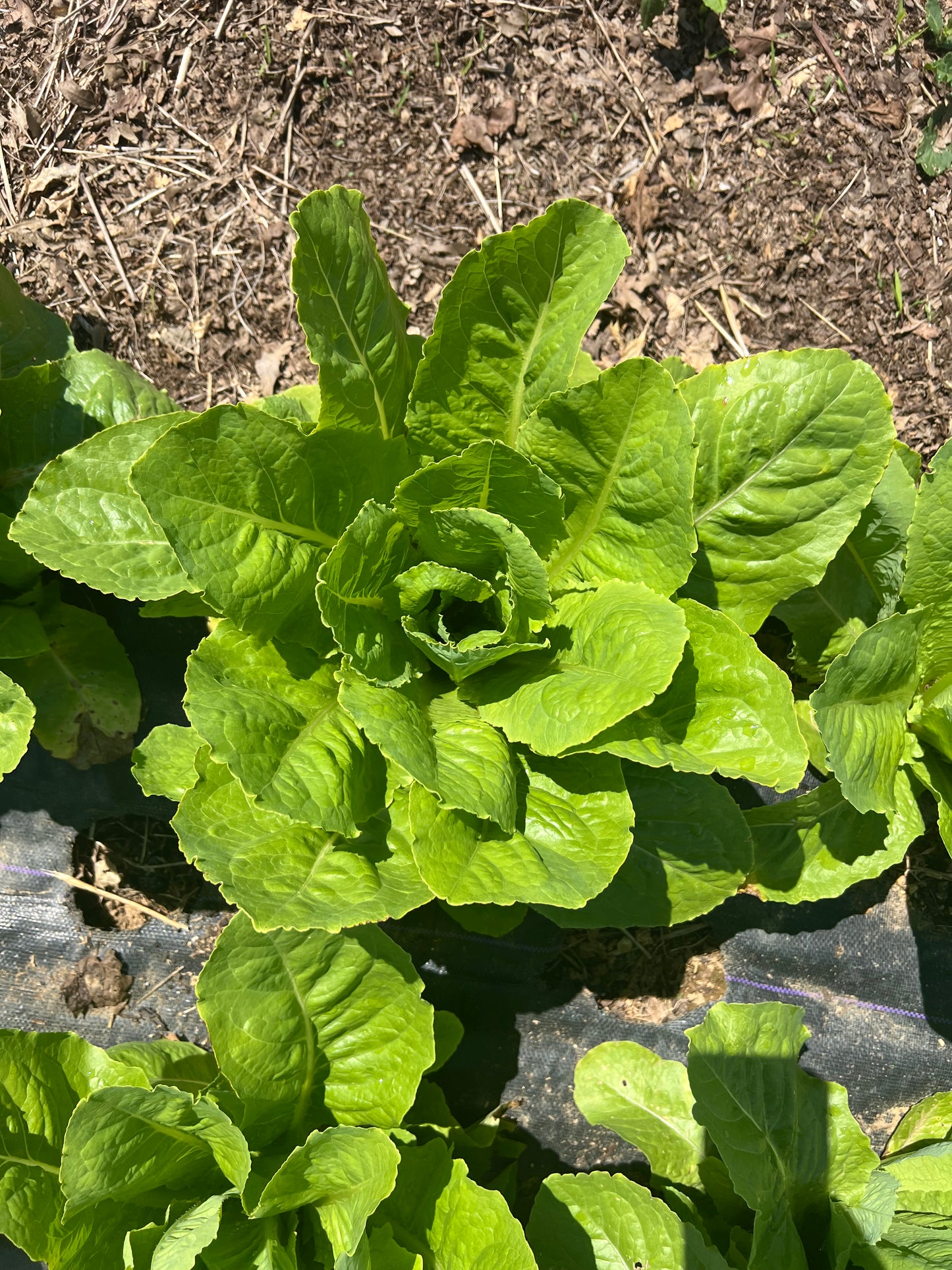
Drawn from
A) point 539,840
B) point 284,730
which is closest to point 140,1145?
point 284,730

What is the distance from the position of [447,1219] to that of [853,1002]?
1912 millimetres

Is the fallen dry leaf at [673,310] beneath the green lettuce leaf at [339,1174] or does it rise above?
above

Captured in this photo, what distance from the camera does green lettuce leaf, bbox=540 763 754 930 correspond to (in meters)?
3.16

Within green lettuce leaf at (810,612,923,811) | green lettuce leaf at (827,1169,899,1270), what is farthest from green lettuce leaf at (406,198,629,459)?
green lettuce leaf at (827,1169,899,1270)

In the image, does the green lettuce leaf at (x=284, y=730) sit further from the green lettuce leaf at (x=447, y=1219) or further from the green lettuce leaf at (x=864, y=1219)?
the green lettuce leaf at (x=864, y=1219)

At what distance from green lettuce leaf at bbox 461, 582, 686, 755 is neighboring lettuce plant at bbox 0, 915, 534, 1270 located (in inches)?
37.9

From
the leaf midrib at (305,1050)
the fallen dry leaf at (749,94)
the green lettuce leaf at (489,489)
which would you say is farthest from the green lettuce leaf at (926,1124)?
the fallen dry leaf at (749,94)

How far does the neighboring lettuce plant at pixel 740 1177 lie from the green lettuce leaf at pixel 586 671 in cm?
145

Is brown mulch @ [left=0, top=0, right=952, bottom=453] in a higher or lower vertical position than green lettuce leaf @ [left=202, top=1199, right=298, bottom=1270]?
higher

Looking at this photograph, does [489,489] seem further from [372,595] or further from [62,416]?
[62,416]

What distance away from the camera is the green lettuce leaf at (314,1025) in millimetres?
2889

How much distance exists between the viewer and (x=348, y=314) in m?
2.48

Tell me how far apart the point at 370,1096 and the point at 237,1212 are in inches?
21.5

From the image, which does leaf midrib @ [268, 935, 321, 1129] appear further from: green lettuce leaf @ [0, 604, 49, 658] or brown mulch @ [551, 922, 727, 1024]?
green lettuce leaf @ [0, 604, 49, 658]
